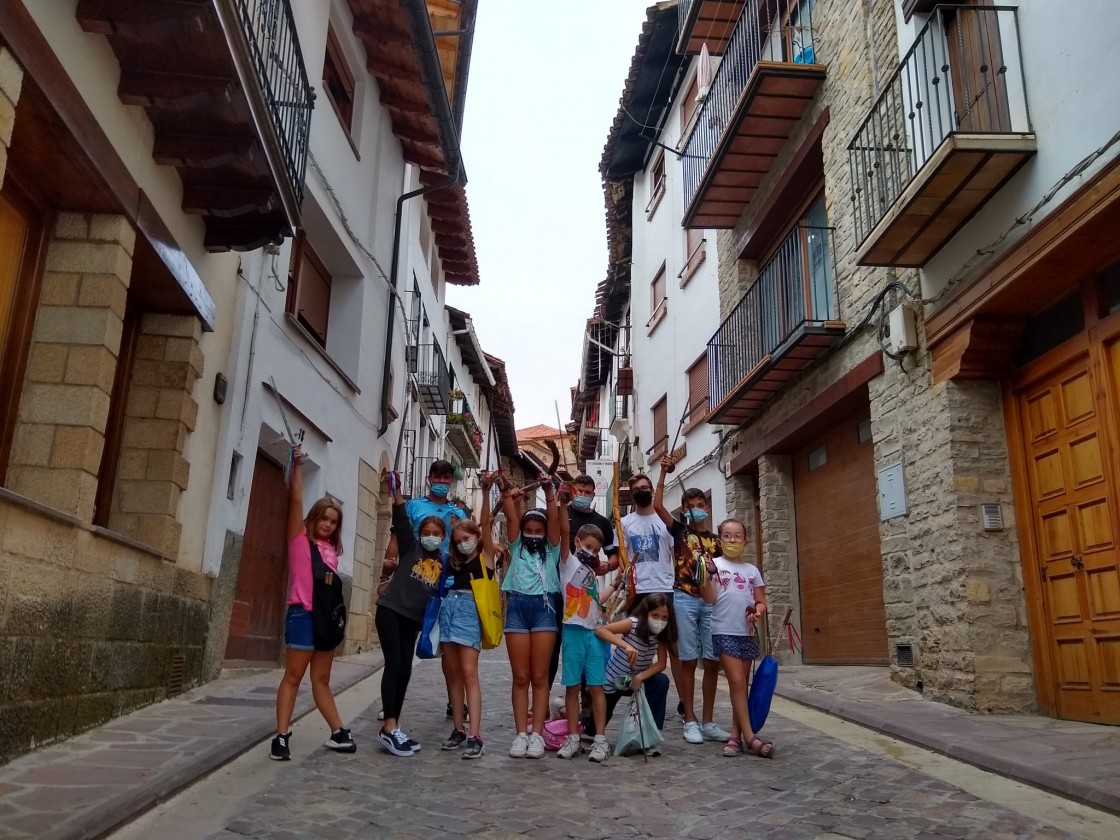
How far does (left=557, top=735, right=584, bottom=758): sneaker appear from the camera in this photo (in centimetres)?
529

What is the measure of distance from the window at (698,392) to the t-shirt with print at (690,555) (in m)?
8.72

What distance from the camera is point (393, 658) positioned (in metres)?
5.38

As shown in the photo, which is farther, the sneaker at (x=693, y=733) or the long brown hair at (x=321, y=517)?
the sneaker at (x=693, y=733)

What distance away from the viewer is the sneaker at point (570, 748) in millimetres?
5293

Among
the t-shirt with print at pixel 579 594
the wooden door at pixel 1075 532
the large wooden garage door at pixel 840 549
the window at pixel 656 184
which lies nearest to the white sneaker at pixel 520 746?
the t-shirt with print at pixel 579 594

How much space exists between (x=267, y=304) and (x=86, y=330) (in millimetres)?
3374

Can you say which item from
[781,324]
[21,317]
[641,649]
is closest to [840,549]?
[781,324]

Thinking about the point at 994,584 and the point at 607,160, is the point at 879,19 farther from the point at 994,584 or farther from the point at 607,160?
the point at 607,160

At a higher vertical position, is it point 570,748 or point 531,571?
point 531,571

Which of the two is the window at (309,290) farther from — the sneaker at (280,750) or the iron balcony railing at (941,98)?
the iron balcony railing at (941,98)

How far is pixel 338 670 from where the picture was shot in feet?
30.9

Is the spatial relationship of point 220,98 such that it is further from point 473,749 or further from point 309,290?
point 309,290

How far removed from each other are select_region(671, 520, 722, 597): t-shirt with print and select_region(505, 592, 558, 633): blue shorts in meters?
0.98

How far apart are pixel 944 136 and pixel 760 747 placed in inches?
179
